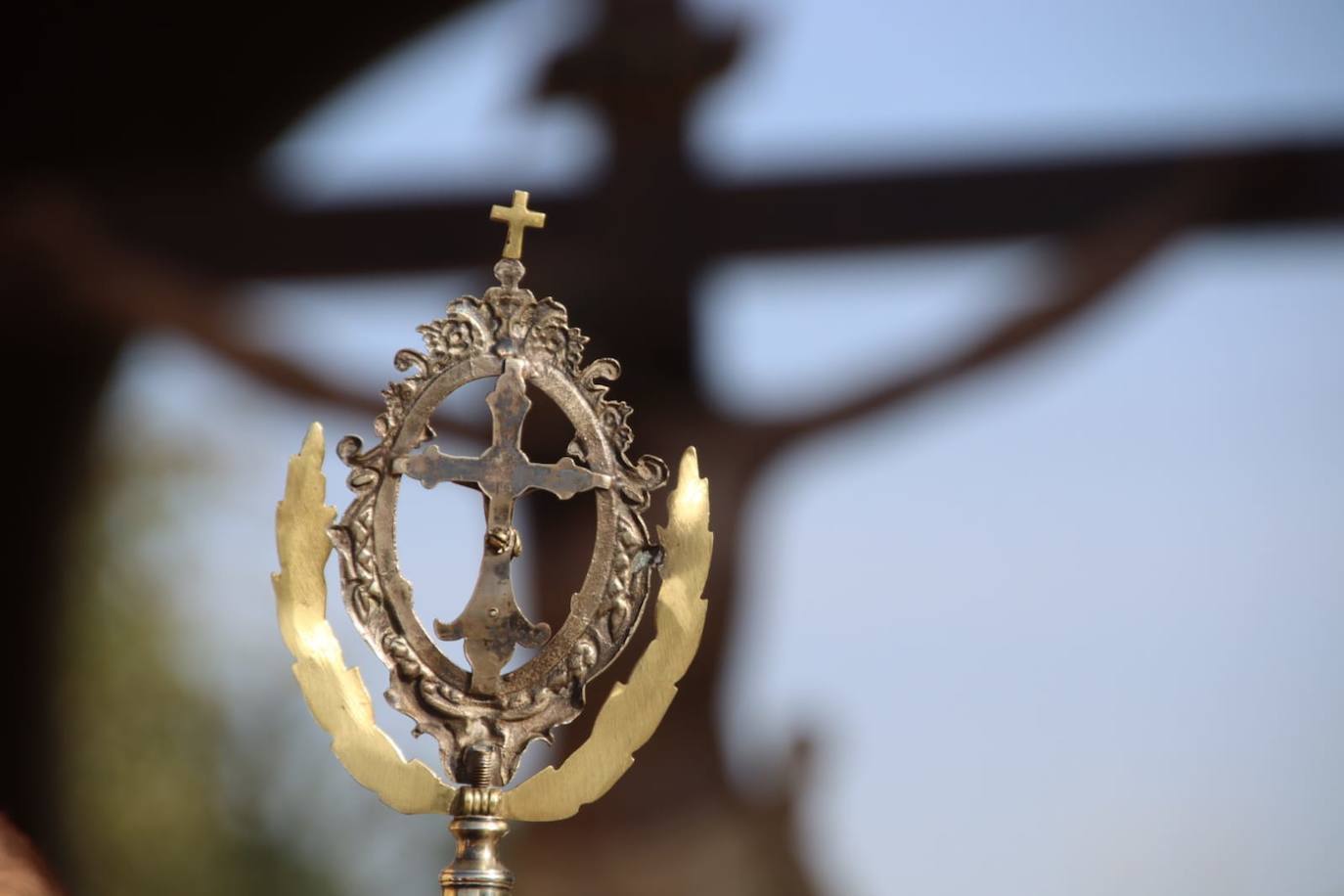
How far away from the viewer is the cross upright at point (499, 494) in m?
1.27

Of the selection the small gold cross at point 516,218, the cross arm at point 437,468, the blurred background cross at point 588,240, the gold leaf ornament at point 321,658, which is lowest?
the gold leaf ornament at point 321,658

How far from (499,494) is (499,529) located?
0.03 metres

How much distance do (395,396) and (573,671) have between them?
0.24 metres

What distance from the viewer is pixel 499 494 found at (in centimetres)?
130

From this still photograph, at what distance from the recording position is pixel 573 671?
4.25ft

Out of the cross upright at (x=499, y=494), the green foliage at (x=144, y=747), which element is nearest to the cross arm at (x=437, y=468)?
the cross upright at (x=499, y=494)

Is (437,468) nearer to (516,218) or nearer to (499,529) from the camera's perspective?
(499,529)

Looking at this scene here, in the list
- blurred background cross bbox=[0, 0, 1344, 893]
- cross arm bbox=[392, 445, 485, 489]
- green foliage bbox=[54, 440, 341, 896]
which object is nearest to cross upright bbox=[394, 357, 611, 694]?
cross arm bbox=[392, 445, 485, 489]

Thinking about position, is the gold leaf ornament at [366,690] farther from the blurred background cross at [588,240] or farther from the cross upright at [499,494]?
the blurred background cross at [588,240]

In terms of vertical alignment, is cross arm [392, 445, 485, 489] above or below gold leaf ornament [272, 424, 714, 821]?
above

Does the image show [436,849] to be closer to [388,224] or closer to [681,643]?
[388,224]

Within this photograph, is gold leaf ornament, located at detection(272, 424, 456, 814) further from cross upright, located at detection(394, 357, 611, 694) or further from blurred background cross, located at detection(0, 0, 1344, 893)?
blurred background cross, located at detection(0, 0, 1344, 893)

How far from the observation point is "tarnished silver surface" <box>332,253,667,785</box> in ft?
4.17

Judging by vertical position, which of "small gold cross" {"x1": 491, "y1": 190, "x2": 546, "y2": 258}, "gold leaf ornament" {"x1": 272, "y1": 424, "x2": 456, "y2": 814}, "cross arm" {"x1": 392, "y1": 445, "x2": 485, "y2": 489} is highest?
"small gold cross" {"x1": 491, "y1": 190, "x2": 546, "y2": 258}
